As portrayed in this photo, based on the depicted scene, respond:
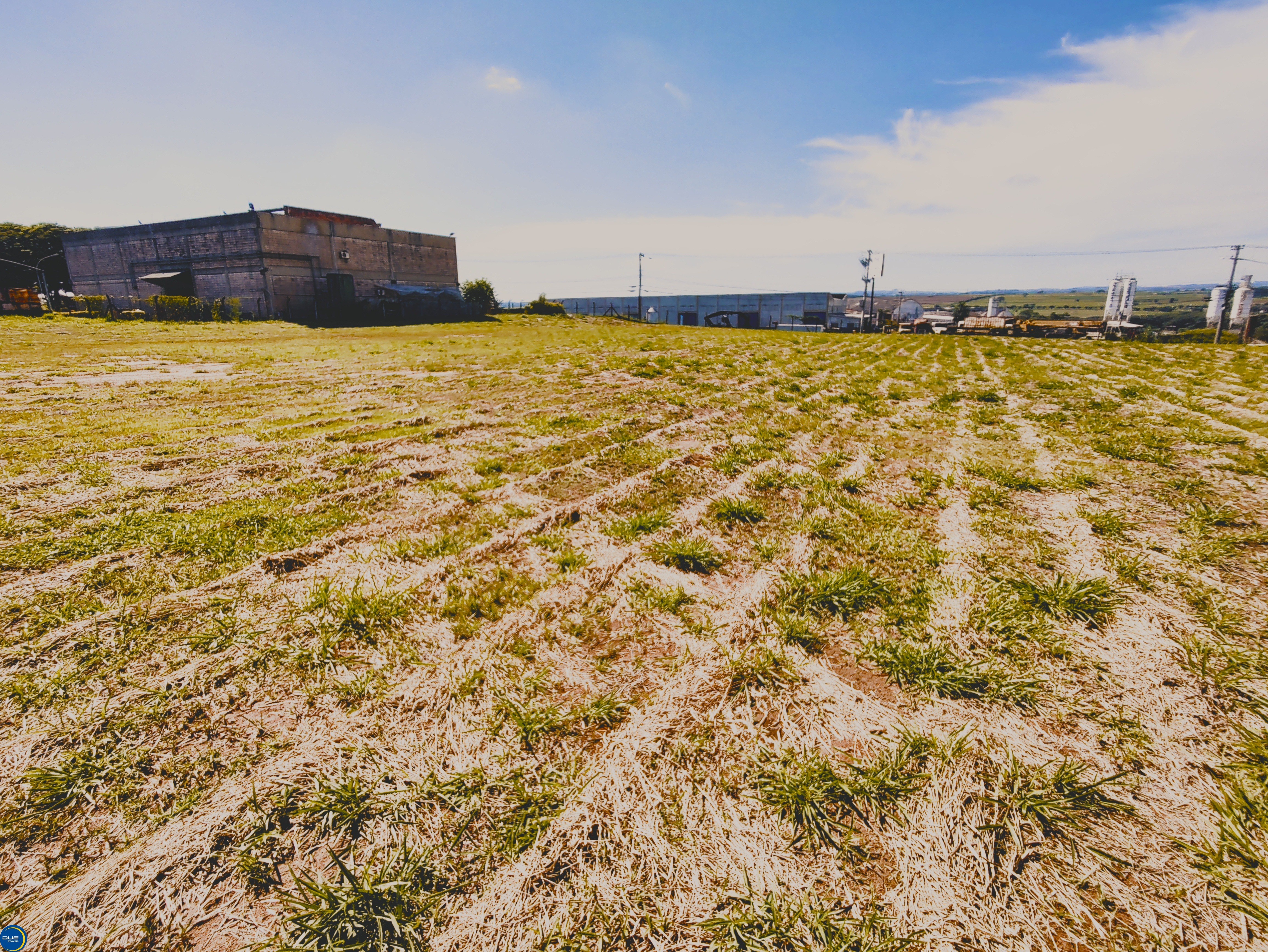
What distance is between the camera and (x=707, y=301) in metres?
79.6

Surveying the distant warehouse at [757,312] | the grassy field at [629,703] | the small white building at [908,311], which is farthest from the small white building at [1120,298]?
the grassy field at [629,703]

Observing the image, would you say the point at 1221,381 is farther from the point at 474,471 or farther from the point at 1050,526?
the point at 474,471

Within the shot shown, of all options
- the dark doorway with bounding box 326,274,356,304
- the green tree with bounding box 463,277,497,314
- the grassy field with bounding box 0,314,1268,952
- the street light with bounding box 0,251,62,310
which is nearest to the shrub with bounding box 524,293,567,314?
the green tree with bounding box 463,277,497,314

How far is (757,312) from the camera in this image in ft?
246

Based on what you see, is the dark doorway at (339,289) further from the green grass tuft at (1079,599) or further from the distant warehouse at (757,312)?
the green grass tuft at (1079,599)

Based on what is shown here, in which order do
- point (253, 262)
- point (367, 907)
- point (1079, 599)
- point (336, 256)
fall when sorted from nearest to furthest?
point (367, 907) < point (1079, 599) < point (253, 262) < point (336, 256)

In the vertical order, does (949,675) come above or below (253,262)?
below

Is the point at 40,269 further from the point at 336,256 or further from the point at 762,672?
the point at 762,672

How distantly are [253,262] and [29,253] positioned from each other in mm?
55807

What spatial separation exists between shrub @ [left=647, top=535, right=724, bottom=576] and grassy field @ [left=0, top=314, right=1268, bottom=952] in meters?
0.03

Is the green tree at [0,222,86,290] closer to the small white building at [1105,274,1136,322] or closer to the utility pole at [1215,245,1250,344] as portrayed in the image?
the utility pole at [1215,245,1250,344]

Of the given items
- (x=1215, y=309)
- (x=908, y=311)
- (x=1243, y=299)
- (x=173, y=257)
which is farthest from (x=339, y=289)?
(x=1243, y=299)

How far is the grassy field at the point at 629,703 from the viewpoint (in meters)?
1.73

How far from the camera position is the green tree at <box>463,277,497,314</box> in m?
52.1
